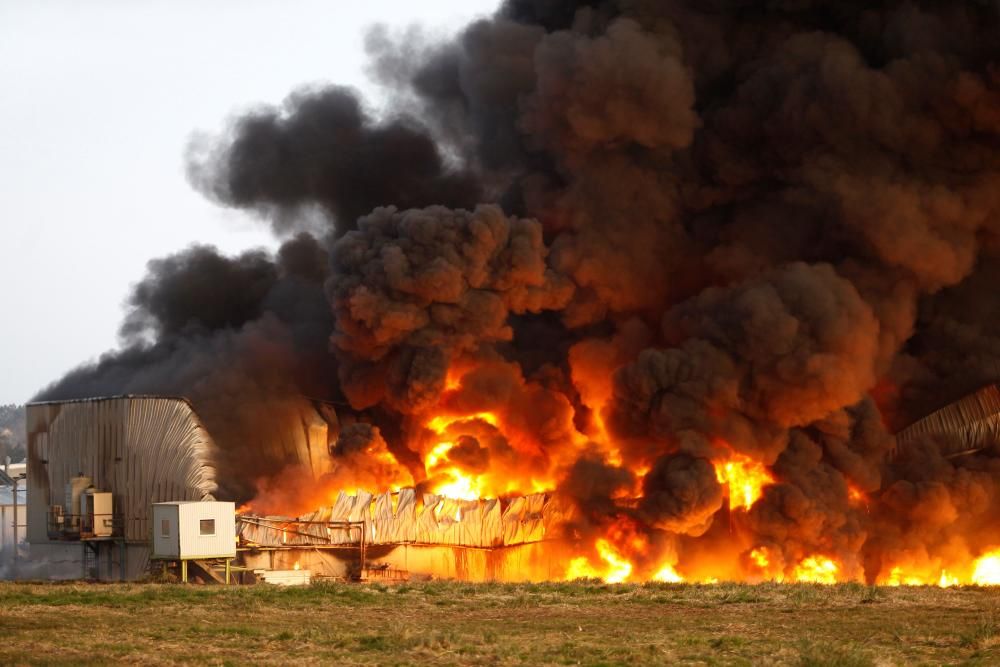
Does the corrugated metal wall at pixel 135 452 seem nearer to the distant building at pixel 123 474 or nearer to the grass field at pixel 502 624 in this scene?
the distant building at pixel 123 474

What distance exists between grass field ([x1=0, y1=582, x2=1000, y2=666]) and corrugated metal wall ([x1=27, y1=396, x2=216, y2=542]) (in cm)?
1331

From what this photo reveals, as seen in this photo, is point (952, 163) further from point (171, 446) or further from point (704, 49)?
point (171, 446)

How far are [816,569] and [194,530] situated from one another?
25.2m

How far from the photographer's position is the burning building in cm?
6359

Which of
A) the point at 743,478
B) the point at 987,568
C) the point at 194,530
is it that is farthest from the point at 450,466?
the point at 987,568

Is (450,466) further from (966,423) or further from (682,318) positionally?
(966,423)

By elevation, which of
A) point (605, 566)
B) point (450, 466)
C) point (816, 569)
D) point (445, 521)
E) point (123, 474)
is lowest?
point (816, 569)

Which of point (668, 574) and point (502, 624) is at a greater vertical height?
point (668, 574)

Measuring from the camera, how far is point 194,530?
5769 centimetres

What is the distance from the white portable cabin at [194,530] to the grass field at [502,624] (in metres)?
4.50

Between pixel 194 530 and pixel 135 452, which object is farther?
pixel 135 452

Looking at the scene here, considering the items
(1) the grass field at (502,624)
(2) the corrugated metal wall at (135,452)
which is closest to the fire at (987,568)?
(1) the grass field at (502,624)

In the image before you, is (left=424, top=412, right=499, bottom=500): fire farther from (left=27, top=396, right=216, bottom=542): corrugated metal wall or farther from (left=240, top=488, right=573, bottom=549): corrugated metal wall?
(left=27, top=396, right=216, bottom=542): corrugated metal wall

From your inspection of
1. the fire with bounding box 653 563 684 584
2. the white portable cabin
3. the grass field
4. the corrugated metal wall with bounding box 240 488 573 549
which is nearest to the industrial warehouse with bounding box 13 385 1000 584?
the corrugated metal wall with bounding box 240 488 573 549
